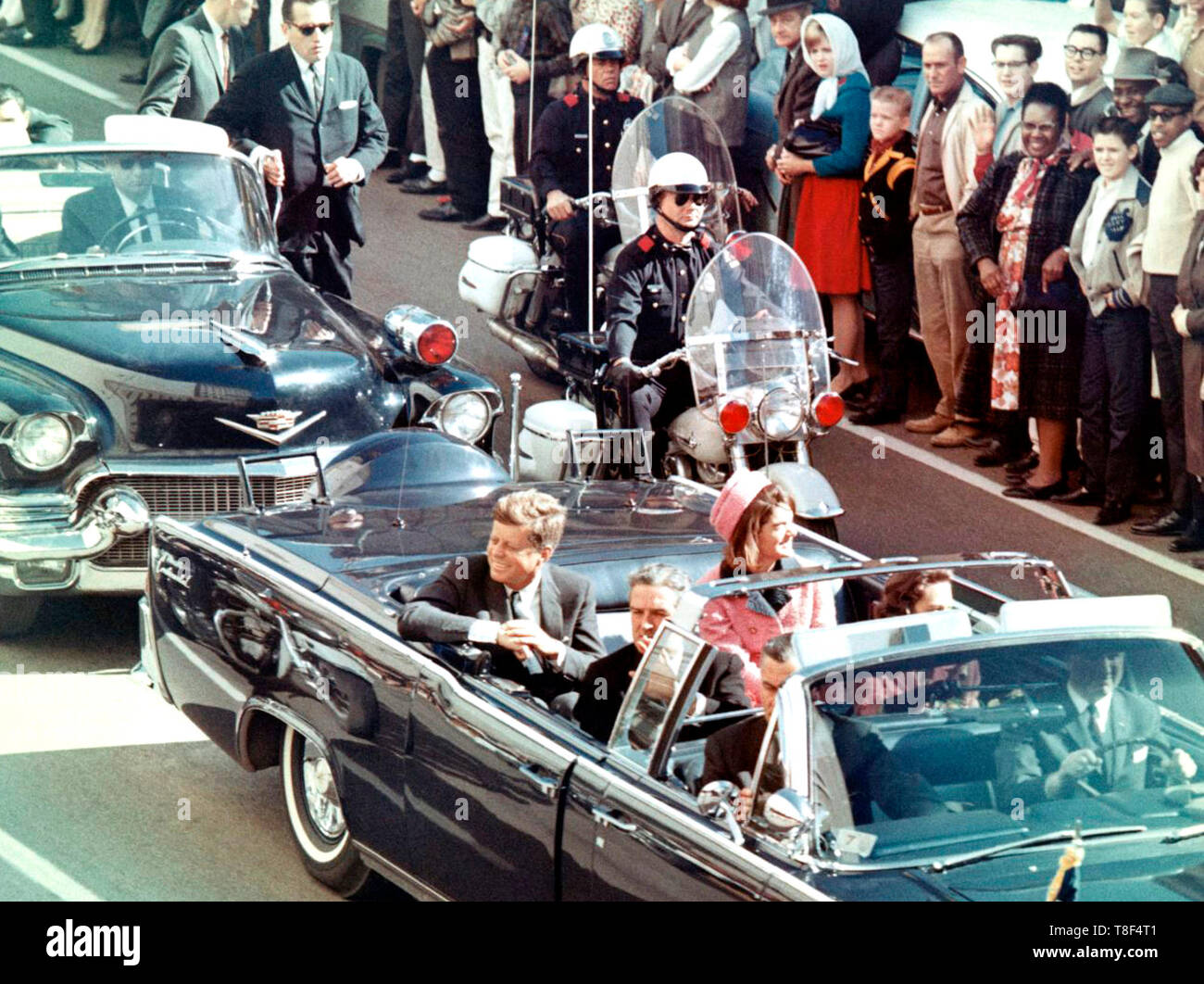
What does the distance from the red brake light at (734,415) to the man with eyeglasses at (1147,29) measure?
3.09m

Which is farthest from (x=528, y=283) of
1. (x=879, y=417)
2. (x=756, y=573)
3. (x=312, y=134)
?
(x=756, y=573)

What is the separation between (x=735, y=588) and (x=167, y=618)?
2331mm

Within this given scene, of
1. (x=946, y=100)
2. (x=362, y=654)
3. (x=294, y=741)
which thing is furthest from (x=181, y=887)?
(x=946, y=100)

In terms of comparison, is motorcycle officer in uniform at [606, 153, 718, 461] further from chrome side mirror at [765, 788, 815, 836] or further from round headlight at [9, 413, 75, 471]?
chrome side mirror at [765, 788, 815, 836]

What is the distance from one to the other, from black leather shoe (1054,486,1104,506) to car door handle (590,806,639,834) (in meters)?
6.20

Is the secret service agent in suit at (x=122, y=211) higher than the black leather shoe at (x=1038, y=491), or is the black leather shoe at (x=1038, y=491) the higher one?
the secret service agent in suit at (x=122, y=211)

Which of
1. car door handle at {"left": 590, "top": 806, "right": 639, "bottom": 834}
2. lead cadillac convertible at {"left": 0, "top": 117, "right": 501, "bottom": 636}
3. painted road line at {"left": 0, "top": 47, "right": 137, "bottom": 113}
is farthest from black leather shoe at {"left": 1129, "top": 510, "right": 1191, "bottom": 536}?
painted road line at {"left": 0, "top": 47, "right": 137, "bottom": 113}

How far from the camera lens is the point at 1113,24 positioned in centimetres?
996

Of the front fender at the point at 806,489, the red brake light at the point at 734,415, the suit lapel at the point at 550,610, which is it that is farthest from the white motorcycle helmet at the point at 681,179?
the suit lapel at the point at 550,610

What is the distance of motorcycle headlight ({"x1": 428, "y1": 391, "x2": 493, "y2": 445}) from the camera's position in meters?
8.76

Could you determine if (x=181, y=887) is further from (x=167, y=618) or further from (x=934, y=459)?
(x=934, y=459)

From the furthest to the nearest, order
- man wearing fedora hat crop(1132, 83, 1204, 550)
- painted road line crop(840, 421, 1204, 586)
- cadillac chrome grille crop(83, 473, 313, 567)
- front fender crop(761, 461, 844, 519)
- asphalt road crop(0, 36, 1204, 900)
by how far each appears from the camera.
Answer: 1. painted road line crop(840, 421, 1204, 586)
2. man wearing fedora hat crop(1132, 83, 1204, 550)
3. cadillac chrome grille crop(83, 473, 313, 567)
4. front fender crop(761, 461, 844, 519)
5. asphalt road crop(0, 36, 1204, 900)

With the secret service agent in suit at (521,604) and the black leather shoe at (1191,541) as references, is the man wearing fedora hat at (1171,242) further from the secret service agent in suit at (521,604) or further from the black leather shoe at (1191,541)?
the secret service agent in suit at (521,604)

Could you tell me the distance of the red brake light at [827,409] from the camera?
27.0 feet
